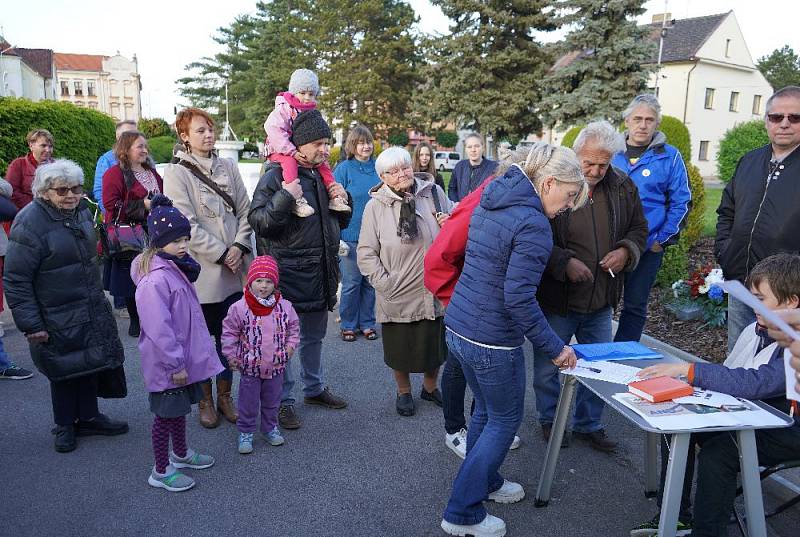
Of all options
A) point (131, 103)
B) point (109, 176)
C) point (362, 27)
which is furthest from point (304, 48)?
point (131, 103)

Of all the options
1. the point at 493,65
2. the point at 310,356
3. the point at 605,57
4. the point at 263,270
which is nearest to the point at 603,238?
the point at 263,270

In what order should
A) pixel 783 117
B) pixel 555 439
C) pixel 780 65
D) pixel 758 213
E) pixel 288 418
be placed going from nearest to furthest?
pixel 555 439 < pixel 783 117 < pixel 758 213 < pixel 288 418 < pixel 780 65

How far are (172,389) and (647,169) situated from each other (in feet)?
11.5

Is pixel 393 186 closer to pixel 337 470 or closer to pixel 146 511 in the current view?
pixel 337 470

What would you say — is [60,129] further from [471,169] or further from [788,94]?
[788,94]

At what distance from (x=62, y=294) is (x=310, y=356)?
1.69 metres

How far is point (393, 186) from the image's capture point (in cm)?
405

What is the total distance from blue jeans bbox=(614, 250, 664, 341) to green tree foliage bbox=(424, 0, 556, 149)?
25.9 m

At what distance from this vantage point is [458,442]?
3805mm

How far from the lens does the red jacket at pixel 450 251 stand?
9.66ft

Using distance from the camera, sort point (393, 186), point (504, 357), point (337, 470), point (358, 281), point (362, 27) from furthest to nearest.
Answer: point (362, 27) < point (358, 281) < point (393, 186) < point (337, 470) < point (504, 357)

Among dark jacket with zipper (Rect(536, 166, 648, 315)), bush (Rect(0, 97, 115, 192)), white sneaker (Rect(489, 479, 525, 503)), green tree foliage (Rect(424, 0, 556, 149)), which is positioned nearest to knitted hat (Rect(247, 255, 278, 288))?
dark jacket with zipper (Rect(536, 166, 648, 315))

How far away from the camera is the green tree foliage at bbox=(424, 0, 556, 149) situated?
95.3 feet

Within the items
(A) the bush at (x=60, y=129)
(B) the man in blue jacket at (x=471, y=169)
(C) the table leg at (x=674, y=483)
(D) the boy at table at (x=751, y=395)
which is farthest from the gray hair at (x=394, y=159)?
(A) the bush at (x=60, y=129)
